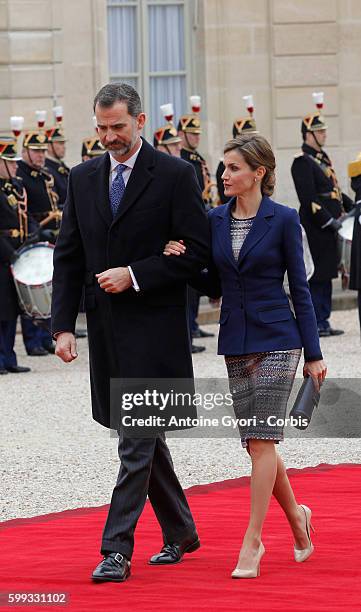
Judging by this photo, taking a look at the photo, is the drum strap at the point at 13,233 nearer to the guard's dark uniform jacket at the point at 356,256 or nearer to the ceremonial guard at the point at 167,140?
the ceremonial guard at the point at 167,140

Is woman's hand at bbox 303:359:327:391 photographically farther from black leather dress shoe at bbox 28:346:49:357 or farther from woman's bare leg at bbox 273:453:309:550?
black leather dress shoe at bbox 28:346:49:357

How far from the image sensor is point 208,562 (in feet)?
19.0

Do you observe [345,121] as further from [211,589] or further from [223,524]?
[211,589]

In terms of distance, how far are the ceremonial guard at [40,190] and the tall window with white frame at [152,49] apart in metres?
4.53

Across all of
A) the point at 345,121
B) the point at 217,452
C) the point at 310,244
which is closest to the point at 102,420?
the point at 217,452

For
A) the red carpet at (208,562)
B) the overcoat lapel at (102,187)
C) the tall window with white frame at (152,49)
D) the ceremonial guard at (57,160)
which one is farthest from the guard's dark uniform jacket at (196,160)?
the overcoat lapel at (102,187)

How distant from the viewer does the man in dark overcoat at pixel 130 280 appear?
5555mm

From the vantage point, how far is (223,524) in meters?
6.55

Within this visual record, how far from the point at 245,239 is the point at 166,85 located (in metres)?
13.4

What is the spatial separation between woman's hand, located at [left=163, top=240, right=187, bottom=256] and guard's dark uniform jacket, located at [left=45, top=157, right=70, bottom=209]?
868cm

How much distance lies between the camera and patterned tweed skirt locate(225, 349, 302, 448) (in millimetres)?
5520

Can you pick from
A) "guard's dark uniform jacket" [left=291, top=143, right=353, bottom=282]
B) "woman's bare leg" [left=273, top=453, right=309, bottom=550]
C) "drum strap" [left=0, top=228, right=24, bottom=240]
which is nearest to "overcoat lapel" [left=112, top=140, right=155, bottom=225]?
"woman's bare leg" [left=273, top=453, right=309, bottom=550]

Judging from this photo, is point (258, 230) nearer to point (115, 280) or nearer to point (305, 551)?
point (115, 280)

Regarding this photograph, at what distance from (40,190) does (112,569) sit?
28.2 feet
